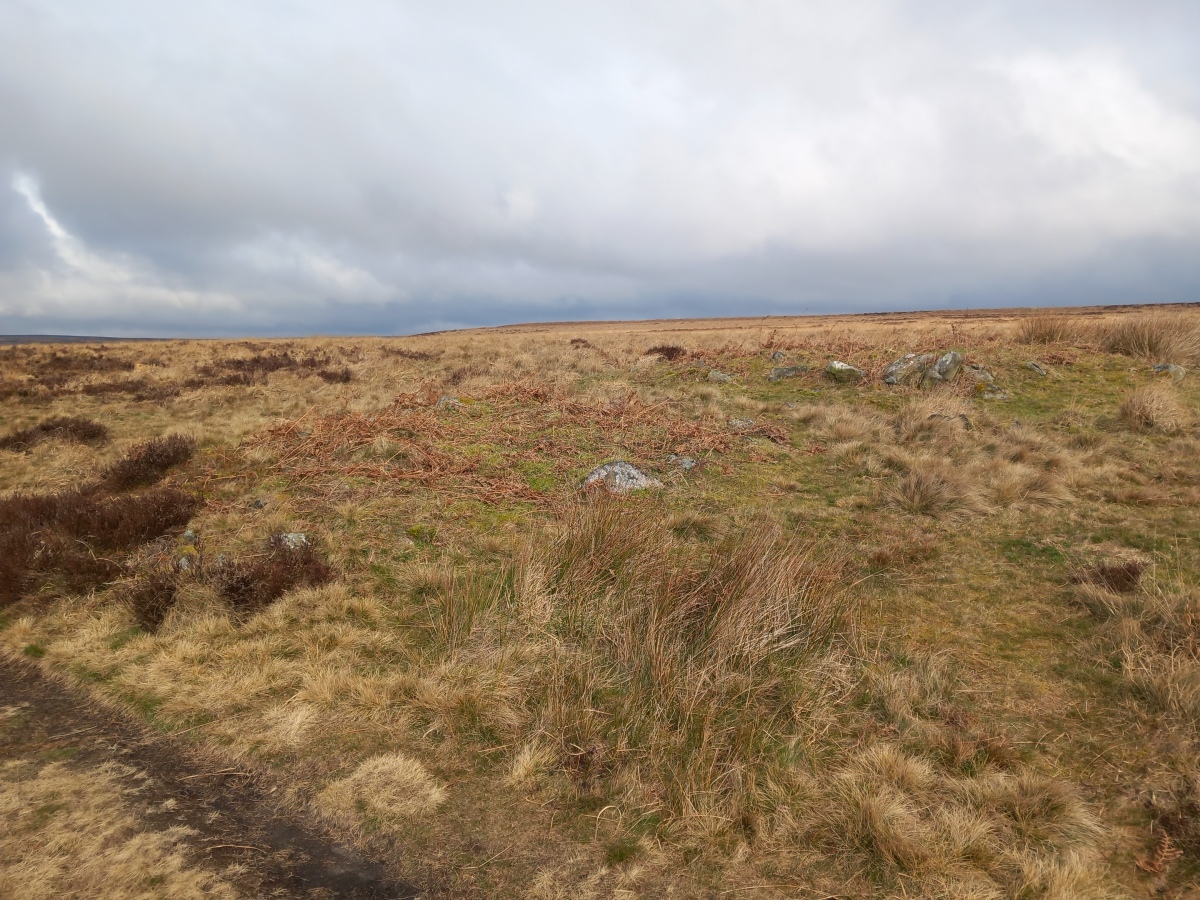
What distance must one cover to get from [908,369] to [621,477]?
8728mm

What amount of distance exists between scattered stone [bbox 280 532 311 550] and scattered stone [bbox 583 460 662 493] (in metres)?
3.42

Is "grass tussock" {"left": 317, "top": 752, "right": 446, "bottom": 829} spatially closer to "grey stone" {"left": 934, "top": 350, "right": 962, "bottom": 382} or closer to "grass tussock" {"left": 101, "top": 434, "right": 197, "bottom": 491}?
"grass tussock" {"left": 101, "top": 434, "right": 197, "bottom": 491}

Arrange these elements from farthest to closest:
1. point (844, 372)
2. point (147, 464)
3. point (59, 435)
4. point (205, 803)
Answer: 1. point (844, 372)
2. point (59, 435)
3. point (147, 464)
4. point (205, 803)

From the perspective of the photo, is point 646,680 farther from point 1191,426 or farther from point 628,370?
point 628,370

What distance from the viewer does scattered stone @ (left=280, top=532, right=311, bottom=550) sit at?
264 inches

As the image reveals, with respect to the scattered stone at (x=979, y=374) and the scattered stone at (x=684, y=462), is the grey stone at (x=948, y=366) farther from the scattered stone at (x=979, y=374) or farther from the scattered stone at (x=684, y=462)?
the scattered stone at (x=684, y=462)

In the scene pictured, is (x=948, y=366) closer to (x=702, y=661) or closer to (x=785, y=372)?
(x=785, y=372)

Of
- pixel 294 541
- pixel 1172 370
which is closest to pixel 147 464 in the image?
pixel 294 541

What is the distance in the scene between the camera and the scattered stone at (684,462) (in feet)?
30.4

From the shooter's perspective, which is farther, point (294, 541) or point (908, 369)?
point (908, 369)

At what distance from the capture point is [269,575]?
5949mm

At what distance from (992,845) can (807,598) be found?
6.73ft

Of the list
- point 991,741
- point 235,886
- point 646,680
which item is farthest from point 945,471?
point 235,886

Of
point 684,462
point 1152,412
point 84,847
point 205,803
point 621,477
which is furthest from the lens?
point 1152,412
